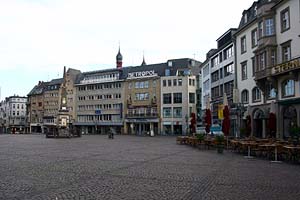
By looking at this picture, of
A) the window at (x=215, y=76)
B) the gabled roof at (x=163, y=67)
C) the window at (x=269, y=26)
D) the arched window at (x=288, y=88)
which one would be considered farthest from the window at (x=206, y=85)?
the arched window at (x=288, y=88)

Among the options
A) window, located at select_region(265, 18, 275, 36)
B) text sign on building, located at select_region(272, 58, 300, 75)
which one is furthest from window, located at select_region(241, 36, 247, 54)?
text sign on building, located at select_region(272, 58, 300, 75)

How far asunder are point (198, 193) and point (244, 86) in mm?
35605

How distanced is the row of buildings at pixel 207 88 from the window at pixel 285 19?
9 centimetres

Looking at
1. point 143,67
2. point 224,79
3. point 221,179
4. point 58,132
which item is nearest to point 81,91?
point 143,67

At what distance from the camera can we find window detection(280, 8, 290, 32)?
109 ft

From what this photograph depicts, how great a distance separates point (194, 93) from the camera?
84688mm

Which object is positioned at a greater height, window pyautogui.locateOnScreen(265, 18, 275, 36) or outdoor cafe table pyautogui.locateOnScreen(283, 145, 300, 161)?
window pyautogui.locateOnScreen(265, 18, 275, 36)

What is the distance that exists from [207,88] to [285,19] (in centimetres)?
3461

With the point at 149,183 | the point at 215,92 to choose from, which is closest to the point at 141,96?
the point at 215,92

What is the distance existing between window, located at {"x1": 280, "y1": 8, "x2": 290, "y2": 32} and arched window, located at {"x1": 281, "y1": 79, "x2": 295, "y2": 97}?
5.03m

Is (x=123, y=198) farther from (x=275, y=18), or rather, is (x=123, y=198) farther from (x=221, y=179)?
(x=275, y=18)

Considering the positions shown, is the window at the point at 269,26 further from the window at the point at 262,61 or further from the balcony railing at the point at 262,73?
the balcony railing at the point at 262,73

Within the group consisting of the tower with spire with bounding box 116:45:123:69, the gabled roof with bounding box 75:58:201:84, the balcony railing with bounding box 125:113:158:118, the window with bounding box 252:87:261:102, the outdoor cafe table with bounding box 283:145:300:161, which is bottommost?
the outdoor cafe table with bounding box 283:145:300:161

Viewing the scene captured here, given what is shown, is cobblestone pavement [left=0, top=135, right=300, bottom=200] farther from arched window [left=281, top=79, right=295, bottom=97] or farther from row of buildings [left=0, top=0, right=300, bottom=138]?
arched window [left=281, top=79, right=295, bottom=97]
